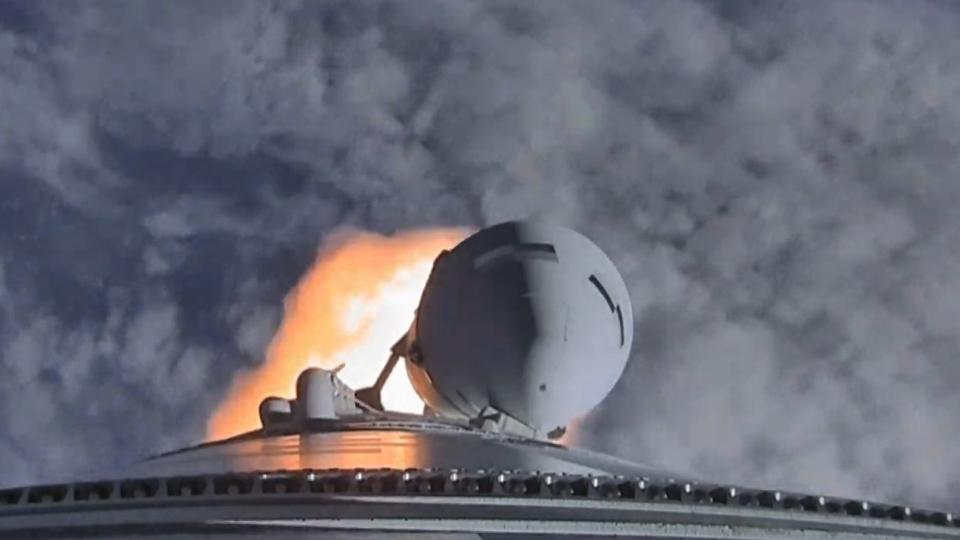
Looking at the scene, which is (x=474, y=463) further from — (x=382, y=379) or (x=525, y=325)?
(x=382, y=379)

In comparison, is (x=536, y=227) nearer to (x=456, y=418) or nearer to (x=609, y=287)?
(x=609, y=287)

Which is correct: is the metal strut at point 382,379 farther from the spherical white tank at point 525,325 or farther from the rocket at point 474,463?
the spherical white tank at point 525,325

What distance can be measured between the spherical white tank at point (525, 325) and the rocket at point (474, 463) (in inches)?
1.1

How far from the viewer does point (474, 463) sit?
19.8 meters

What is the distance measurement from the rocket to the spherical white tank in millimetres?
29

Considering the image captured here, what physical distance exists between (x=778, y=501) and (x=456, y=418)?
987cm

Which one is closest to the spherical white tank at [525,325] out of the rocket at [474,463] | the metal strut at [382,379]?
the rocket at [474,463]

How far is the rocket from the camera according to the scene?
52.3 feet

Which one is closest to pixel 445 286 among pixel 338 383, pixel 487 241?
pixel 487 241

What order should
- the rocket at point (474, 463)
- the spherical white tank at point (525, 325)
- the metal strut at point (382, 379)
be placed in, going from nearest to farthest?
the rocket at point (474, 463), the spherical white tank at point (525, 325), the metal strut at point (382, 379)

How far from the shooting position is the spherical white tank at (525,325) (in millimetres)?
24250

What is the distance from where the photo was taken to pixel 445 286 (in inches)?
999

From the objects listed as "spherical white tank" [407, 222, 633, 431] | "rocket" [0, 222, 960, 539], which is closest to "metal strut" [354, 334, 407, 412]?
"rocket" [0, 222, 960, 539]

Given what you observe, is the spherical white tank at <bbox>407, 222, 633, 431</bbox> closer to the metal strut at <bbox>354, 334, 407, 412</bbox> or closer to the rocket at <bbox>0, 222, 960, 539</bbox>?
the rocket at <bbox>0, 222, 960, 539</bbox>
